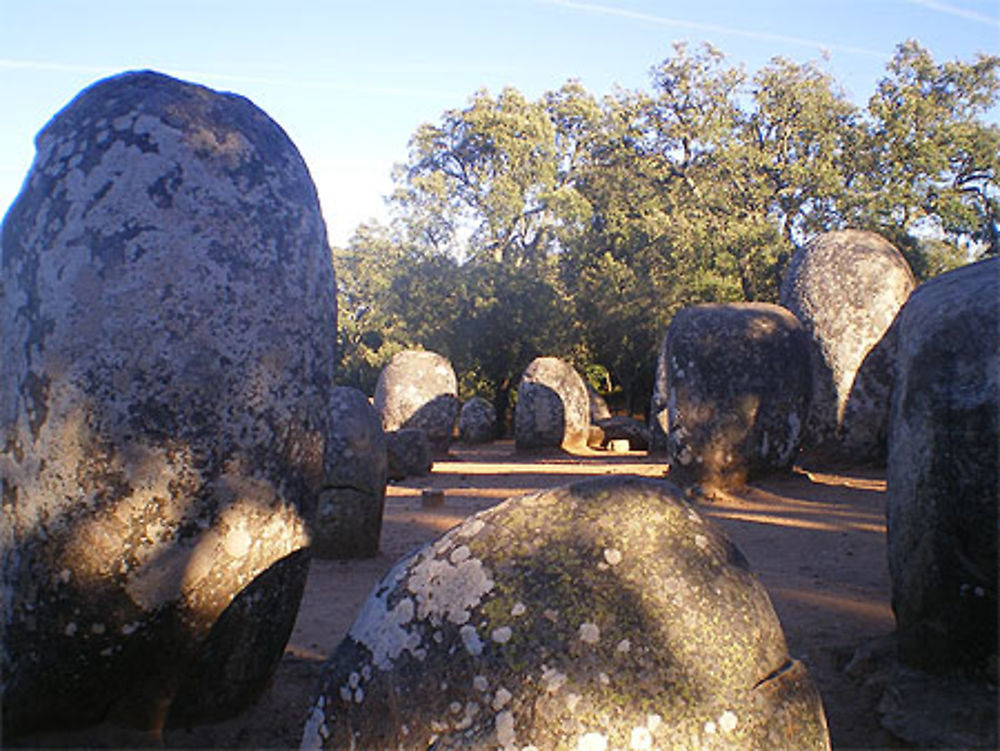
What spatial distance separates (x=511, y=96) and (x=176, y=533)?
100ft

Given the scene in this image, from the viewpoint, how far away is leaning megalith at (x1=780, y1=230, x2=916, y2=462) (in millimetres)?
12430

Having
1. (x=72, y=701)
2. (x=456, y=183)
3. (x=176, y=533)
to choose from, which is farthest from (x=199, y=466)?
(x=456, y=183)

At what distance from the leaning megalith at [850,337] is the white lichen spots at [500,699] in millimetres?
11236

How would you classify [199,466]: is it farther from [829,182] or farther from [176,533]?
[829,182]

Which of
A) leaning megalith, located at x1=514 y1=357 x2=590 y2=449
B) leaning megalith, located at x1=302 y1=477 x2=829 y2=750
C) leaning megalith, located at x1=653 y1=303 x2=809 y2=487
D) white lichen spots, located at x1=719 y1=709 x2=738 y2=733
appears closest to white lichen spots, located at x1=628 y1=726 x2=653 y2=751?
leaning megalith, located at x1=302 y1=477 x2=829 y2=750

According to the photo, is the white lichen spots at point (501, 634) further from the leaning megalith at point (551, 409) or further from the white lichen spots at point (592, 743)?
the leaning megalith at point (551, 409)

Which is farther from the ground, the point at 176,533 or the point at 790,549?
the point at 176,533

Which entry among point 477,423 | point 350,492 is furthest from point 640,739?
point 477,423

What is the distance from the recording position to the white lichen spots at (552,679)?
6.63 feet

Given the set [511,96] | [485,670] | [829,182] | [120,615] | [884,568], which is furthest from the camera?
[511,96]

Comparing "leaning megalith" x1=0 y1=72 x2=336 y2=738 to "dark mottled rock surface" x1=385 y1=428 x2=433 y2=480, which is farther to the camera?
"dark mottled rock surface" x1=385 y1=428 x2=433 y2=480

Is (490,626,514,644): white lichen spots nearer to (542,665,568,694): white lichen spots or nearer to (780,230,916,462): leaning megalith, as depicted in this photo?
(542,665,568,694): white lichen spots

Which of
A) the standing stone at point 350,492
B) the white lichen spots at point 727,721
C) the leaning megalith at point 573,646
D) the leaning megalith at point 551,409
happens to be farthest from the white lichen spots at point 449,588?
the leaning megalith at point 551,409

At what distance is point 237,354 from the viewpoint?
10.9 ft
